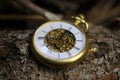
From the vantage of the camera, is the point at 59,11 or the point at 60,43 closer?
the point at 60,43

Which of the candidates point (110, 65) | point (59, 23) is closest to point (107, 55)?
point (110, 65)

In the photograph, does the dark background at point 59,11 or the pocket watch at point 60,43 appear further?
the dark background at point 59,11

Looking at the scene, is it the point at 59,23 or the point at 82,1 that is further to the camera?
the point at 82,1

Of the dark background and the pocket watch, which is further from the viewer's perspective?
the dark background

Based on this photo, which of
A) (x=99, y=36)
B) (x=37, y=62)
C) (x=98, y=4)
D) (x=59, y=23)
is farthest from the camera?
(x=98, y=4)

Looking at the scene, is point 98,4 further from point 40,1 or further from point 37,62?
point 37,62

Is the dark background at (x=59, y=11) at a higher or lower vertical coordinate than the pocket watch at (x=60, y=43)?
higher

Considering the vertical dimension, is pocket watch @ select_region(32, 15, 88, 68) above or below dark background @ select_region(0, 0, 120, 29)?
below

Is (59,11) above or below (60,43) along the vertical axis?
above
